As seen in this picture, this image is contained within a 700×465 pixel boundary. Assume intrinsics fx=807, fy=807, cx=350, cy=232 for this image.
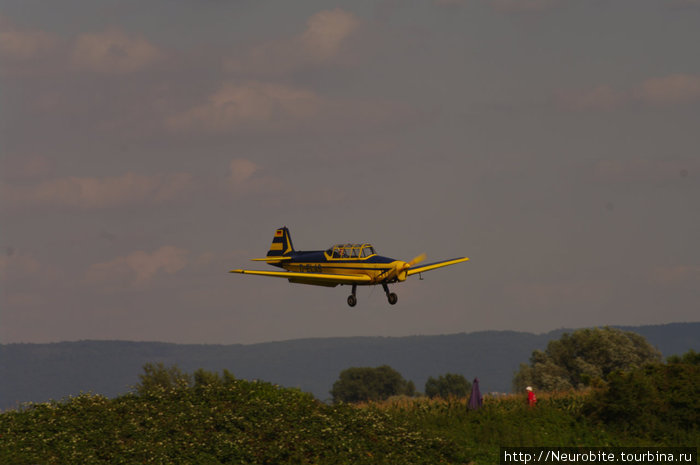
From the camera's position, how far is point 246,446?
2719 centimetres

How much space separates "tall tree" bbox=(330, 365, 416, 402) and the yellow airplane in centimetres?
10815

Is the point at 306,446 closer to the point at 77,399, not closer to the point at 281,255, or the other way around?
the point at 77,399

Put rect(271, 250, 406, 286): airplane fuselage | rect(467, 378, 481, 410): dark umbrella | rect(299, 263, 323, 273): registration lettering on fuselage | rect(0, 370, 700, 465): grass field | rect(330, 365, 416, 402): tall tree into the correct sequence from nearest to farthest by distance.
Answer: rect(0, 370, 700, 465): grass field
rect(467, 378, 481, 410): dark umbrella
rect(271, 250, 406, 286): airplane fuselage
rect(299, 263, 323, 273): registration lettering on fuselage
rect(330, 365, 416, 402): tall tree

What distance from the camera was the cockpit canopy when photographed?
115 feet

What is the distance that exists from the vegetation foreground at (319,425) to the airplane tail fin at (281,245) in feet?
25.5

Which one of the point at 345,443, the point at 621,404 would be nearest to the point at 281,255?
the point at 345,443

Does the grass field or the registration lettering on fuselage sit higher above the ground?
the registration lettering on fuselage

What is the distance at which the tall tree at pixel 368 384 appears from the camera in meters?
144

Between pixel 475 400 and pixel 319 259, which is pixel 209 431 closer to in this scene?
pixel 319 259

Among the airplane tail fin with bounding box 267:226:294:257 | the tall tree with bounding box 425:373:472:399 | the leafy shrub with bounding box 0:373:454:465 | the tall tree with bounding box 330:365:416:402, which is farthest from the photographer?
the tall tree with bounding box 330:365:416:402

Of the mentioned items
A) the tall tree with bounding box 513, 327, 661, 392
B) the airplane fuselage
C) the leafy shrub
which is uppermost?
the airplane fuselage

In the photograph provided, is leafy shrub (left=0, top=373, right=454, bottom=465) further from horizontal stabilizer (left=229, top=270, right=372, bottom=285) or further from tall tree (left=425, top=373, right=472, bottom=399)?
tall tree (left=425, top=373, right=472, bottom=399)

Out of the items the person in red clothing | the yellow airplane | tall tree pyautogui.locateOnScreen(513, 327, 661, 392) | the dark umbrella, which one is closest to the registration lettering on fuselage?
the yellow airplane

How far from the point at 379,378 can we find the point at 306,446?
122 meters
